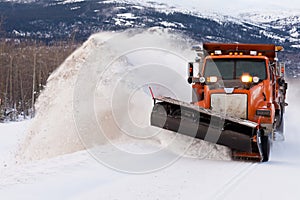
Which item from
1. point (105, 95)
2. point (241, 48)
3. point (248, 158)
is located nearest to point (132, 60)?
point (105, 95)

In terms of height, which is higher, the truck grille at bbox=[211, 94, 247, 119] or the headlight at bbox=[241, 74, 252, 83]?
the headlight at bbox=[241, 74, 252, 83]

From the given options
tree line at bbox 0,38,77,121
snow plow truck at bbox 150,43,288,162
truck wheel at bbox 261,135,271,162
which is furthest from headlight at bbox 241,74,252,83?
tree line at bbox 0,38,77,121

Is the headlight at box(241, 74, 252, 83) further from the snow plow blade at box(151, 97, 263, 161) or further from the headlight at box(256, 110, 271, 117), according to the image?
the snow plow blade at box(151, 97, 263, 161)

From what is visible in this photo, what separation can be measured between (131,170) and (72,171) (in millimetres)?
966

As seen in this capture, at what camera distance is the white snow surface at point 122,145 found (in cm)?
592

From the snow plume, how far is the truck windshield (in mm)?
1730

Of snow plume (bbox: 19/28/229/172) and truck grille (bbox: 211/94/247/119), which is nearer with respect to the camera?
truck grille (bbox: 211/94/247/119)

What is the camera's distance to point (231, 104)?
8.73 meters

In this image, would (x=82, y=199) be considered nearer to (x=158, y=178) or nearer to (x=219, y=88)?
(x=158, y=178)

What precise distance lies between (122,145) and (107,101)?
2.55 meters

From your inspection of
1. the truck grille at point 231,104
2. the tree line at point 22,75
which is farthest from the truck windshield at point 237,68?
the tree line at point 22,75

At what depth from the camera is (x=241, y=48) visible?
10852 mm

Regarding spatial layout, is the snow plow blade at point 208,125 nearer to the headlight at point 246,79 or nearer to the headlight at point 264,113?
the headlight at point 264,113

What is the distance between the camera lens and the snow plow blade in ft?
26.0
